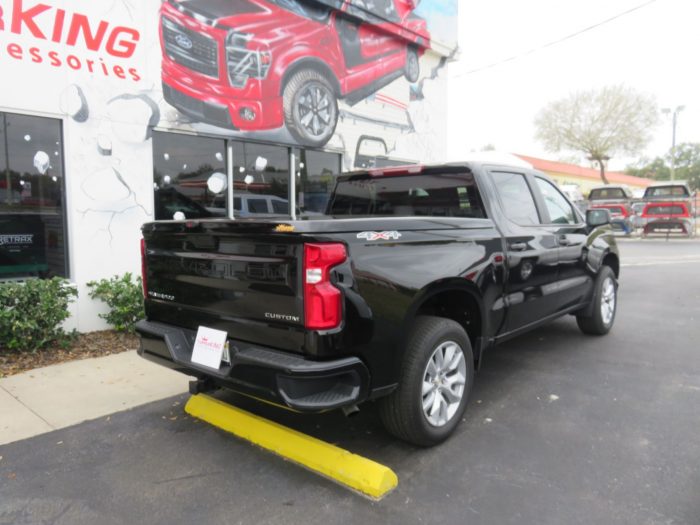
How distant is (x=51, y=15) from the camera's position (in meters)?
5.51

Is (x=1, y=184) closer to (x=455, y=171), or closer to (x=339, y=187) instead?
(x=339, y=187)

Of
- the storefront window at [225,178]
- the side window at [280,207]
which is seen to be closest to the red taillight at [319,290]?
the storefront window at [225,178]

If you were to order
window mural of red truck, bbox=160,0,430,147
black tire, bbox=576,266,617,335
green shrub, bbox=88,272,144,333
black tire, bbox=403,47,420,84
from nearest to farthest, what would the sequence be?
black tire, bbox=576,266,617,335, green shrub, bbox=88,272,144,333, window mural of red truck, bbox=160,0,430,147, black tire, bbox=403,47,420,84

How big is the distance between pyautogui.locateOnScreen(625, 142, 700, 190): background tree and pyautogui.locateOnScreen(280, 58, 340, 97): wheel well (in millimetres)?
64900

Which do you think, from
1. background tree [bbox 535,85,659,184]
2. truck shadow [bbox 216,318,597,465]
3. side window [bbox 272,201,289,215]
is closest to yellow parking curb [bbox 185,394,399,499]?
truck shadow [bbox 216,318,597,465]

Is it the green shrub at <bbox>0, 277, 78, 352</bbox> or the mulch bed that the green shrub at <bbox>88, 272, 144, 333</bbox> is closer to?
the mulch bed

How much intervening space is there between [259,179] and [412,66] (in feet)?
15.8

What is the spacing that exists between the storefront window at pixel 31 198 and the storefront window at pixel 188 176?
1.18m

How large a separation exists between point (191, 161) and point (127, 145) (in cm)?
94

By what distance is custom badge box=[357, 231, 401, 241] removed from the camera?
2829mm

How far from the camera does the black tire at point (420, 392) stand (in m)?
3.07

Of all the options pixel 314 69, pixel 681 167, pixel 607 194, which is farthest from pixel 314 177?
pixel 681 167

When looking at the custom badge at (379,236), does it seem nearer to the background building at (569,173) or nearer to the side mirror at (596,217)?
the side mirror at (596,217)

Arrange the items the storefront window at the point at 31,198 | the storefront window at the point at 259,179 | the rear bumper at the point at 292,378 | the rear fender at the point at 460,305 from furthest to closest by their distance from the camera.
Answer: the storefront window at the point at 259,179 → the storefront window at the point at 31,198 → the rear fender at the point at 460,305 → the rear bumper at the point at 292,378
